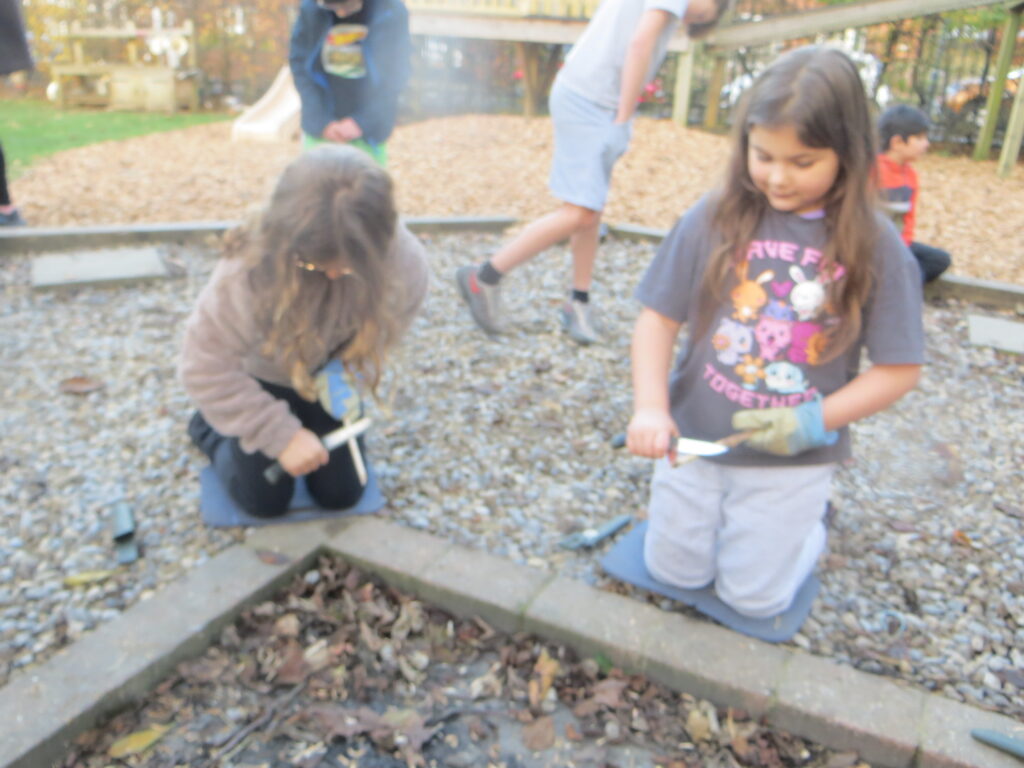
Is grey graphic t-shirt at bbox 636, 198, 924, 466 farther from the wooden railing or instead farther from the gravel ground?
the wooden railing

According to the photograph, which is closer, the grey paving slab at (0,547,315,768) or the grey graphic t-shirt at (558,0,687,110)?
the grey paving slab at (0,547,315,768)

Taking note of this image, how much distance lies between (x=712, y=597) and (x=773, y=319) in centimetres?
72

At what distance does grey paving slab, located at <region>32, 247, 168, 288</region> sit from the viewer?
397cm

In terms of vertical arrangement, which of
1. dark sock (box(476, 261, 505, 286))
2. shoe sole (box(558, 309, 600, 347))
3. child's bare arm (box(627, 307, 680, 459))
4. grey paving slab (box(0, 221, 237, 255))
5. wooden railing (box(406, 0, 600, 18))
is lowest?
shoe sole (box(558, 309, 600, 347))

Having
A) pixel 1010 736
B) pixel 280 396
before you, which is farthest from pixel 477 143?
pixel 1010 736

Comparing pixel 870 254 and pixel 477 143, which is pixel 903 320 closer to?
pixel 870 254

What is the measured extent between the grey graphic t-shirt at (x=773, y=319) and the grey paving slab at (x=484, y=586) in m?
0.56

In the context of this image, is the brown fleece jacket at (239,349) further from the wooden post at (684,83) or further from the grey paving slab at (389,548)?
the wooden post at (684,83)

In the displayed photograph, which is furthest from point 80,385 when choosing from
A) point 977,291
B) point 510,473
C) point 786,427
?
point 977,291

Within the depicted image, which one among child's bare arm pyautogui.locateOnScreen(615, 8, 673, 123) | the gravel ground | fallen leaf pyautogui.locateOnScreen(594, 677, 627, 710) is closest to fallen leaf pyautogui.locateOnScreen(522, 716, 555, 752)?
fallen leaf pyautogui.locateOnScreen(594, 677, 627, 710)

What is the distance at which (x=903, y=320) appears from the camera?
179cm

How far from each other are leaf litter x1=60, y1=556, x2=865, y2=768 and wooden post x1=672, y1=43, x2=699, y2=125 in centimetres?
678

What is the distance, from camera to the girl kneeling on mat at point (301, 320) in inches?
74.4

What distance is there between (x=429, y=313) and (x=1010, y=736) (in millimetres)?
2735
